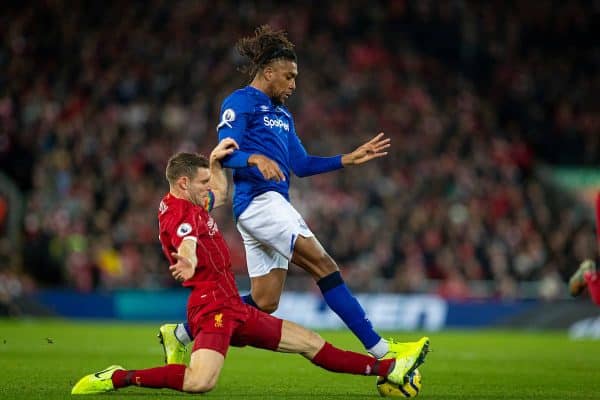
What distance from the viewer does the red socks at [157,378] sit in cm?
650

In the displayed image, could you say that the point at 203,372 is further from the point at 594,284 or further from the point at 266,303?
the point at 594,284

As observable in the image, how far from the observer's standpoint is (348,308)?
24.5 feet

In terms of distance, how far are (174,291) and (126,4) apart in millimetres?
8361

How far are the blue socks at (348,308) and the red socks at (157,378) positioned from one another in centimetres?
142

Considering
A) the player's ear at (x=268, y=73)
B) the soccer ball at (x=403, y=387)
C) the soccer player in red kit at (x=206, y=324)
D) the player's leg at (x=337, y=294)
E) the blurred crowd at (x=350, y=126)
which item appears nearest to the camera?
the soccer player in red kit at (x=206, y=324)

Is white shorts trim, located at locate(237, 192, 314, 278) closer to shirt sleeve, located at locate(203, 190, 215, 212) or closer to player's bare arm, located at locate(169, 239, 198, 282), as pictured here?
shirt sleeve, located at locate(203, 190, 215, 212)

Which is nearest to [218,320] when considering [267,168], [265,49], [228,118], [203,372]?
[203,372]

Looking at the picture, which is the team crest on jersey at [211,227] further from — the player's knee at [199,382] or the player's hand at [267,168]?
the player's knee at [199,382]

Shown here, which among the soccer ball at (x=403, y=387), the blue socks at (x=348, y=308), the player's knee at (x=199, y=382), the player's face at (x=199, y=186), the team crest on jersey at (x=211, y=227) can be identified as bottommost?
the soccer ball at (x=403, y=387)

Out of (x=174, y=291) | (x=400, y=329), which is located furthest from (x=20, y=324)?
(x=400, y=329)

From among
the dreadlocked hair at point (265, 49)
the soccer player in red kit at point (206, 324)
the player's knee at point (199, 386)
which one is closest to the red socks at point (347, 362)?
the soccer player in red kit at point (206, 324)

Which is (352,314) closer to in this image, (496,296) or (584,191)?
(496,296)

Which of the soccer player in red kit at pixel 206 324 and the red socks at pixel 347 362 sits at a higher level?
the soccer player in red kit at pixel 206 324

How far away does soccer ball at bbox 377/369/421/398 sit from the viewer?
7004 mm
